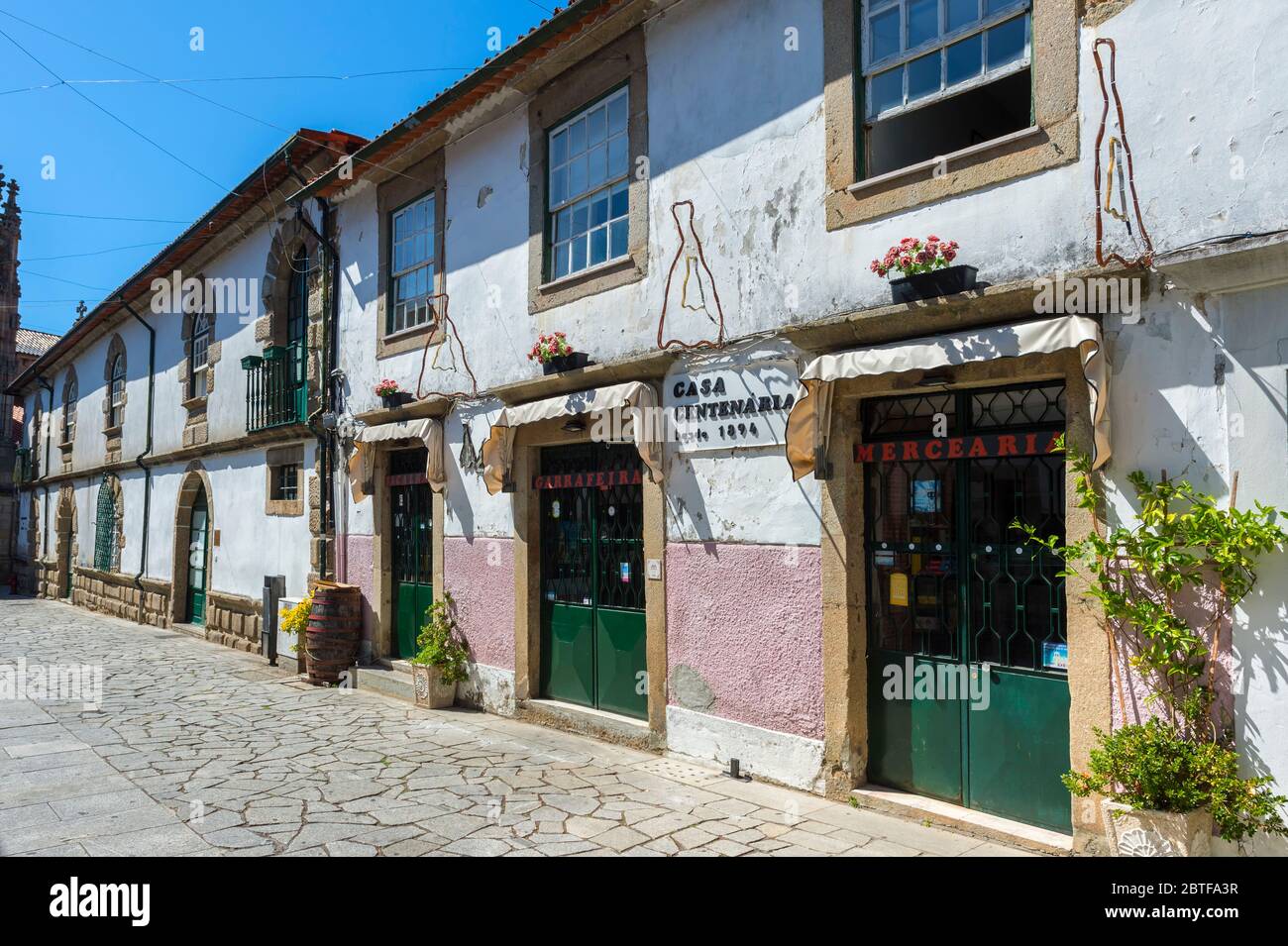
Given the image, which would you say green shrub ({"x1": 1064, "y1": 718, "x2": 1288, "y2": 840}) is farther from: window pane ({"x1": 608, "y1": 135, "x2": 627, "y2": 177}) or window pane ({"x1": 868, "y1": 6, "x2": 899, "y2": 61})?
window pane ({"x1": 608, "y1": 135, "x2": 627, "y2": 177})

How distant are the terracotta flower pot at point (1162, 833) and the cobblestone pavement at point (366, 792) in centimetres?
81

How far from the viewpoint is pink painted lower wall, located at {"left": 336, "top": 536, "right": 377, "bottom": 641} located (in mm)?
10453

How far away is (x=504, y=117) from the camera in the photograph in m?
8.60

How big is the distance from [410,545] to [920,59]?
283 inches

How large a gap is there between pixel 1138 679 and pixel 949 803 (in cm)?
143

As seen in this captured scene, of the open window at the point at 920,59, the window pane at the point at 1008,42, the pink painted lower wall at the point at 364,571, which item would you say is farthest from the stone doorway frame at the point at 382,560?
the window pane at the point at 1008,42

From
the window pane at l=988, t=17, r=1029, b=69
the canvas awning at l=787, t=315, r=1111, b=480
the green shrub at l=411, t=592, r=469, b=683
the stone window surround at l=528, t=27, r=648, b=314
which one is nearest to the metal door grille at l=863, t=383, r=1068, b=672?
the canvas awning at l=787, t=315, r=1111, b=480

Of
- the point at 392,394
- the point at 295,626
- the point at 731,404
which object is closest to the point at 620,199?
the point at 731,404

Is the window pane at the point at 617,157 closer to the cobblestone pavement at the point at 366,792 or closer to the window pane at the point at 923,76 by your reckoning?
the window pane at the point at 923,76

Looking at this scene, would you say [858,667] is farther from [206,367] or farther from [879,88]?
[206,367]

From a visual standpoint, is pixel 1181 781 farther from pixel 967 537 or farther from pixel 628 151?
pixel 628 151

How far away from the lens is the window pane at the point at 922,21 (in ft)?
17.4

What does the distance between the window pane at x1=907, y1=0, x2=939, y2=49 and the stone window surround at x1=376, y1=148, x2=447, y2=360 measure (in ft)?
17.8
